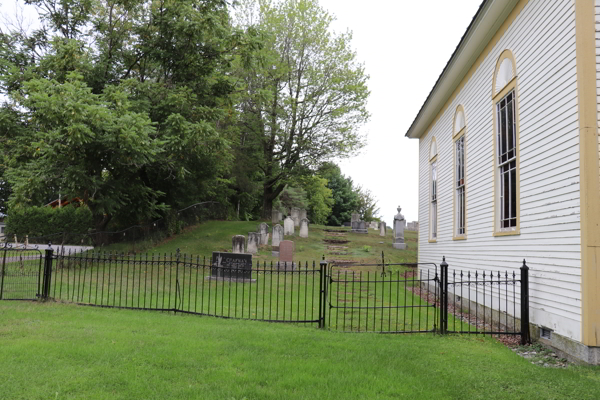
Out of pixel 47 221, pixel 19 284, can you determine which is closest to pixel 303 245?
pixel 19 284

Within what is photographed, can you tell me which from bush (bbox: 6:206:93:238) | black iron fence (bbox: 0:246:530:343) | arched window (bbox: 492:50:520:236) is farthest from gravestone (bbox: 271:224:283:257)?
bush (bbox: 6:206:93:238)

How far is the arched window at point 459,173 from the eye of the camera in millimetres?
12367

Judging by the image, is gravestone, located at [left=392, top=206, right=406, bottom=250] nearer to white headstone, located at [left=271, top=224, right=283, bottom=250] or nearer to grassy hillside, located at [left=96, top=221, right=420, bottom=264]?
grassy hillside, located at [left=96, top=221, right=420, bottom=264]

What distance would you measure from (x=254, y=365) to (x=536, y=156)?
227 inches

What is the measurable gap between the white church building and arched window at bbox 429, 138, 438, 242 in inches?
114

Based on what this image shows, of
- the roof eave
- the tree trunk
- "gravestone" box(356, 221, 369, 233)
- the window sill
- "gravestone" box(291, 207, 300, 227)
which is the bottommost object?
the window sill

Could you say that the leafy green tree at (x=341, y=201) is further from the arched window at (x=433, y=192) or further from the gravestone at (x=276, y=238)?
the arched window at (x=433, y=192)

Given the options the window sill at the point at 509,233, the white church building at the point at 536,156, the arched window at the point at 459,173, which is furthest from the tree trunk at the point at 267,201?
the window sill at the point at 509,233

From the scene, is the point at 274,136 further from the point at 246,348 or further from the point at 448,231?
the point at 246,348

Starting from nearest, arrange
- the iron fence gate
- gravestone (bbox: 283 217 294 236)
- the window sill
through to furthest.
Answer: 1. the window sill
2. the iron fence gate
3. gravestone (bbox: 283 217 294 236)

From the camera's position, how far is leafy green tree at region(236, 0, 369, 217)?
29.5 metres

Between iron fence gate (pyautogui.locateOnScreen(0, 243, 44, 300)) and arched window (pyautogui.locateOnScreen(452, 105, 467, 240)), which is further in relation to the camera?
arched window (pyautogui.locateOnScreen(452, 105, 467, 240))

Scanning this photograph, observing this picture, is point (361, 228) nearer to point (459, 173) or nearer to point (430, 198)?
point (430, 198)

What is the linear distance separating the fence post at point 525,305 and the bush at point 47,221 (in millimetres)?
29624
